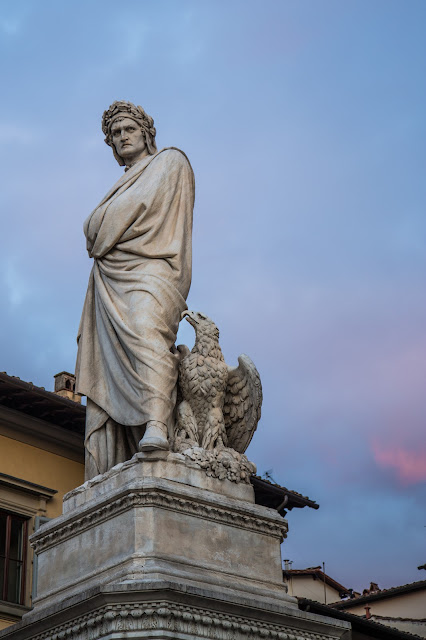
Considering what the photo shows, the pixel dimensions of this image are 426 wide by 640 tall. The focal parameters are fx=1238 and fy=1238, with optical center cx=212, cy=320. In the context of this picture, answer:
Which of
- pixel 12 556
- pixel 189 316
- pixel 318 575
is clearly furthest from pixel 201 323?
pixel 318 575

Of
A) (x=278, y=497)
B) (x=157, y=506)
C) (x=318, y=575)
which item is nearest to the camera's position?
(x=157, y=506)

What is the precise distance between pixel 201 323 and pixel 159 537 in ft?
7.26

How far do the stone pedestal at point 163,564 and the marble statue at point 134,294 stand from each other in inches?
17.5

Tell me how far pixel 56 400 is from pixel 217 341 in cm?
1476

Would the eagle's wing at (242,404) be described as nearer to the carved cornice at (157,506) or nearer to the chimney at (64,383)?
the carved cornice at (157,506)

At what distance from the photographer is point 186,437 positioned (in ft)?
34.9

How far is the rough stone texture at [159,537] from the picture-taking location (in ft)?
31.6

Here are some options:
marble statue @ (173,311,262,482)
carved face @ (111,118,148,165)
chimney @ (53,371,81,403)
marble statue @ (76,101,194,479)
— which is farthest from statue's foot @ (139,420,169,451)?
chimney @ (53,371,81,403)

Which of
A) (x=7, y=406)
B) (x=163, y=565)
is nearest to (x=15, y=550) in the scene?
(x=7, y=406)

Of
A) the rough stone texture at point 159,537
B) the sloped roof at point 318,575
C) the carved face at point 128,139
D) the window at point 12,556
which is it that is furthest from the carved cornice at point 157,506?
the sloped roof at point 318,575

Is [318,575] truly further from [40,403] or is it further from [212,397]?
[212,397]

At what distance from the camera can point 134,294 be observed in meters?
10.9

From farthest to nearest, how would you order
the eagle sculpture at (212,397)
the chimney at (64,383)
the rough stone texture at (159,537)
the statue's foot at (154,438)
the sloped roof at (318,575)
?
the sloped roof at (318,575)
the chimney at (64,383)
the eagle sculpture at (212,397)
the statue's foot at (154,438)
the rough stone texture at (159,537)

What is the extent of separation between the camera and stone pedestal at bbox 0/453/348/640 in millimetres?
9180
